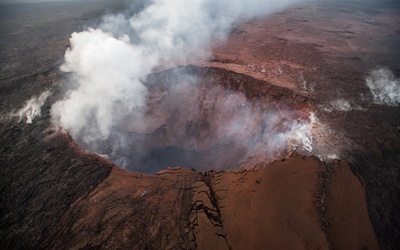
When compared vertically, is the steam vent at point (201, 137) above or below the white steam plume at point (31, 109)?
below

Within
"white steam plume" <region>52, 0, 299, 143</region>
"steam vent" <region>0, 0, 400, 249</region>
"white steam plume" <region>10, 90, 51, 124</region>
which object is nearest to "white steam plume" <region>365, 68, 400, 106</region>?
"steam vent" <region>0, 0, 400, 249</region>

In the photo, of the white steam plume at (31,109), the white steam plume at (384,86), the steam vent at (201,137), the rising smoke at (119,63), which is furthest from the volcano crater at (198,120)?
the white steam plume at (384,86)

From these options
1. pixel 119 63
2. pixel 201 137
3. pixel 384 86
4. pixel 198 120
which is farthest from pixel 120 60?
pixel 384 86

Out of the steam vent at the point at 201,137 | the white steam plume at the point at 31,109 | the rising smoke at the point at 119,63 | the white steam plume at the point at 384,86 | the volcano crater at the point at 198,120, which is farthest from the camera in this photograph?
the volcano crater at the point at 198,120

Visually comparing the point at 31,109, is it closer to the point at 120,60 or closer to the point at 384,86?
the point at 120,60

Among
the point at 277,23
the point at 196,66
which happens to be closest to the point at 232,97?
the point at 196,66

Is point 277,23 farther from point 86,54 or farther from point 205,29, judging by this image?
point 86,54

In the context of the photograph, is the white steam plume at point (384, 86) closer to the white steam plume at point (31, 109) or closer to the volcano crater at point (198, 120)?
the volcano crater at point (198, 120)
